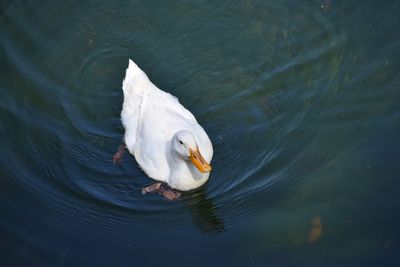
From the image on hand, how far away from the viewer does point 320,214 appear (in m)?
6.86

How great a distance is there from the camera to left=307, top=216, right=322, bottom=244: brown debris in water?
6.66 m

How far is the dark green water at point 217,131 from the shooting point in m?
6.76

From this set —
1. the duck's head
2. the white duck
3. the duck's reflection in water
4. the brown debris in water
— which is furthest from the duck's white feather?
the brown debris in water

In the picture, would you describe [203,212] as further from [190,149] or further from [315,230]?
[315,230]

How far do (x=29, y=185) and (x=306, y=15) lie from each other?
414cm

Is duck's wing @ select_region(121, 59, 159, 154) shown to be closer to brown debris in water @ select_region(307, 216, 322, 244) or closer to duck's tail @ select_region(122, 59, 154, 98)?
duck's tail @ select_region(122, 59, 154, 98)

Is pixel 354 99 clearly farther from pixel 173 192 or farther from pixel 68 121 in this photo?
pixel 68 121

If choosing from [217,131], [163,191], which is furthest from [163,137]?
[217,131]

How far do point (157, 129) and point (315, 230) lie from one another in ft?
6.45

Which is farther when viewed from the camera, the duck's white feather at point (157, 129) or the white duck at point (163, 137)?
the duck's white feather at point (157, 129)

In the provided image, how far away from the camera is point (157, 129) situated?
7.47 m

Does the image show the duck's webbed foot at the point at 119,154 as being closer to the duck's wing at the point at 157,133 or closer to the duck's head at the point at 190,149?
the duck's wing at the point at 157,133

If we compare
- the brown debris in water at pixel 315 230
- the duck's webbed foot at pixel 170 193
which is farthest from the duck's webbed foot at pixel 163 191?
the brown debris in water at pixel 315 230

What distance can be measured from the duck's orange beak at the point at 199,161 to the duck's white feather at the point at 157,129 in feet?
0.82
